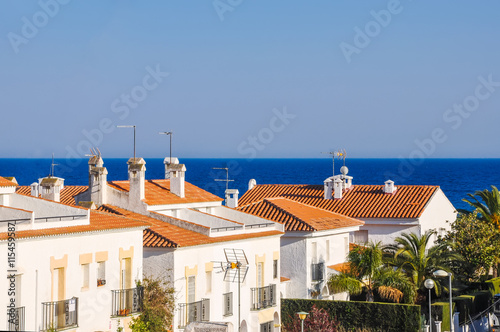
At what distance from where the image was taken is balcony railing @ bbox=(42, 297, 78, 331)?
2808 centimetres

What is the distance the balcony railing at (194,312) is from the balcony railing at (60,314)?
20.8ft

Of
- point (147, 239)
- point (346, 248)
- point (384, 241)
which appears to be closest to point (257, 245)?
point (147, 239)

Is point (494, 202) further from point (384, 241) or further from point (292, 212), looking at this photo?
point (292, 212)

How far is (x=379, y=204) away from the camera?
5712cm

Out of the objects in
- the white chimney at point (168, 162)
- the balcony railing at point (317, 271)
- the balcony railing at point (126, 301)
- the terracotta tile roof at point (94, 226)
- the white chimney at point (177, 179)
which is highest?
the white chimney at point (168, 162)

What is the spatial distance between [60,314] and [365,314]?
53.5ft

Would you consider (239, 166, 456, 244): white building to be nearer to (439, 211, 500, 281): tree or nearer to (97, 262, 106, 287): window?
(439, 211, 500, 281): tree

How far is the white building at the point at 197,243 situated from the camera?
115 feet

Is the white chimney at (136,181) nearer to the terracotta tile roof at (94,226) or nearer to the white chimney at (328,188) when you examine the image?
the terracotta tile roof at (94,226)

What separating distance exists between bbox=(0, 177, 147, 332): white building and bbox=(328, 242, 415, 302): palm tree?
552 inches

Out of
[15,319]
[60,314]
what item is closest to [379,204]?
[60,314]

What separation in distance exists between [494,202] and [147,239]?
78.4 ft

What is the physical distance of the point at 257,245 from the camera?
40.1 meters

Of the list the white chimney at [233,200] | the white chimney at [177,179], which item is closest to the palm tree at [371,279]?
the white chimney at [177,179]
